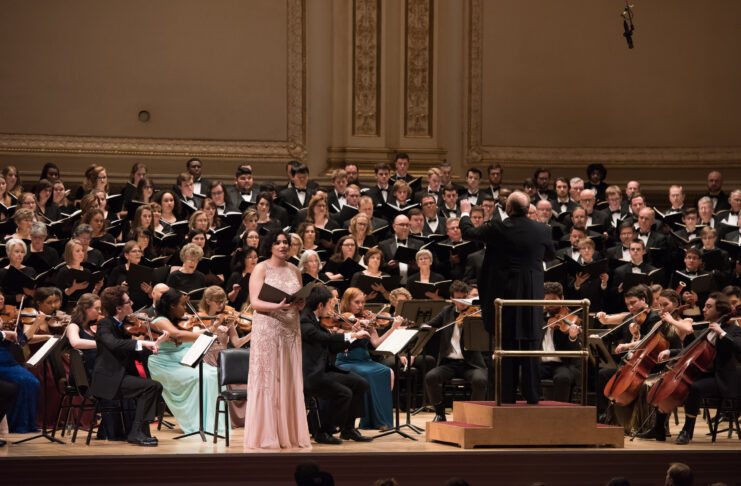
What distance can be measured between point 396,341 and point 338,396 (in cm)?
48


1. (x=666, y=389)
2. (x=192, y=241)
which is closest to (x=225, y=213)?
(x=192, y=241)

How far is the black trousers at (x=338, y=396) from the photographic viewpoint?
719cm

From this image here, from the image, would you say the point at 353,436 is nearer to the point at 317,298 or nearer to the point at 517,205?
the point at 317,298

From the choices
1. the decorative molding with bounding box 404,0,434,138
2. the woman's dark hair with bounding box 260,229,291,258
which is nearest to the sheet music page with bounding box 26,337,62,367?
the woman's dark hair with bounding box 260,229,291,258

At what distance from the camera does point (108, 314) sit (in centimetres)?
725

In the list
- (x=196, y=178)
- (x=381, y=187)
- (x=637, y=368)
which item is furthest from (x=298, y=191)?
(x=637, y=368)

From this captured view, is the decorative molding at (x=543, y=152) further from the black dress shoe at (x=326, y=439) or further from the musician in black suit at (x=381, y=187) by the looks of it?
the black dress shoe at (x=326, y=439)

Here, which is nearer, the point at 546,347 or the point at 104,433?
the point at 104,433

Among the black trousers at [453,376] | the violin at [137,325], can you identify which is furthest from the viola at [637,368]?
the violin at [137,325]

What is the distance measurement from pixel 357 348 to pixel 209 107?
561cm

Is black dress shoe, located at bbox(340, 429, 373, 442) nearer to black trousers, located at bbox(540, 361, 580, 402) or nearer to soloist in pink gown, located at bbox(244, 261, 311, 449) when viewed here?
soloist in pink gown, located at bbox(244, 261, 311, 449)

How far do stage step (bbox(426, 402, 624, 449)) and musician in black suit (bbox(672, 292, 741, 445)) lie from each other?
779mm

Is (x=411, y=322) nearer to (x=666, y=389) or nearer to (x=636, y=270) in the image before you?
(x=666, y=389)

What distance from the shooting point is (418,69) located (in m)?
12.8
